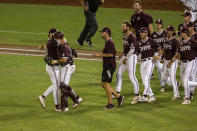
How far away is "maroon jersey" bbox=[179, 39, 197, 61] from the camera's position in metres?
11.9

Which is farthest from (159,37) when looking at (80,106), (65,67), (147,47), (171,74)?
(65,67)

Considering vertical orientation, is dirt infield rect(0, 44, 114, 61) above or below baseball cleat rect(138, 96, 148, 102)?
above

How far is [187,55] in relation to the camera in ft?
39.2

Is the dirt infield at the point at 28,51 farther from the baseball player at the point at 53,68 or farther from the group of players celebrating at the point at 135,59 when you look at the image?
the baseball player at the point at 53,68

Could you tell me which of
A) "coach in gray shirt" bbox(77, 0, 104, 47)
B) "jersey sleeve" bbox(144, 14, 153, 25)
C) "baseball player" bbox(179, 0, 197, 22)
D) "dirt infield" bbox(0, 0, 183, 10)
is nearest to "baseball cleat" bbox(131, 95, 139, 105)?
"jersey sleeve" bbox(144, 14, 153, 25)

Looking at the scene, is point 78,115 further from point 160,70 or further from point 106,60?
point 160,70

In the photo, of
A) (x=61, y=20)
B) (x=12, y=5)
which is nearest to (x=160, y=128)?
(x=61, y=20)

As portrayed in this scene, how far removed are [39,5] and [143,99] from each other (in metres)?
23.5

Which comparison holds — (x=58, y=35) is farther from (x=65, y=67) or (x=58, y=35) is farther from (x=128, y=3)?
(x=128, y=3)

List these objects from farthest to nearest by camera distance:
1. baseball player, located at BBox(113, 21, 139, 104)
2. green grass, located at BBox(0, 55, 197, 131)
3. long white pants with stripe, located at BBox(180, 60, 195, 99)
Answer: long white pants with stripe, located at BBox(180, 60, 195, 99) → baseball player, located at BBox(113, 21, 139, 104) → green grass, located at BBox(0, 55, 197, 131)

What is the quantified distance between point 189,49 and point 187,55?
0.49ft

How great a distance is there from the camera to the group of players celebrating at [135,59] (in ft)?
36.3

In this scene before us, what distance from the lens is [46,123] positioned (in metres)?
10.1

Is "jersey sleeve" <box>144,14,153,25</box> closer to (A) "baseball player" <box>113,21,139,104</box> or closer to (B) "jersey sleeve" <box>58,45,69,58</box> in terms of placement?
(A) "baseball player" <box>113,21,139,104</box>
